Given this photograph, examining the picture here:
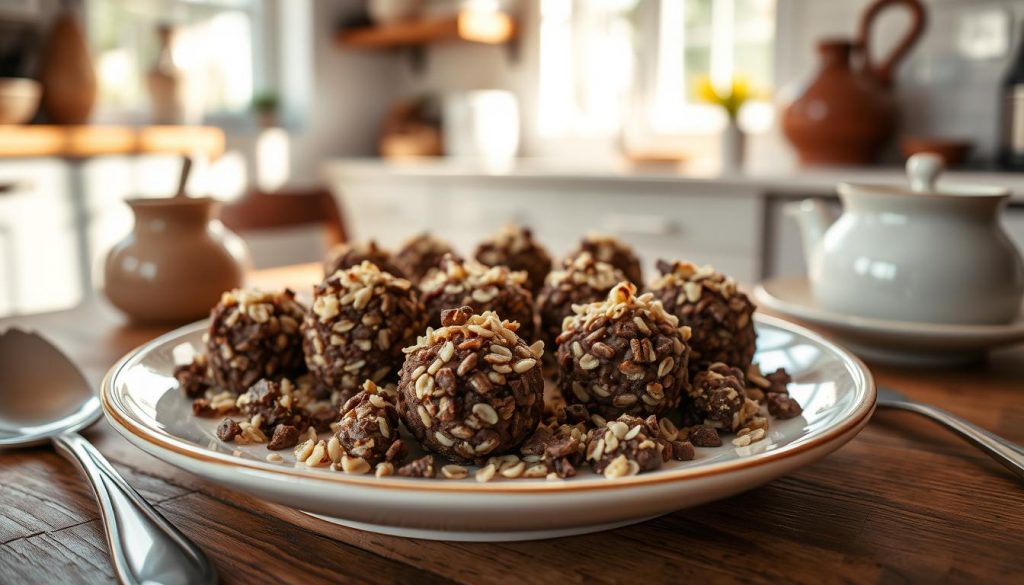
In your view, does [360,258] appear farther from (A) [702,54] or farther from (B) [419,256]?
(A) [702,54]

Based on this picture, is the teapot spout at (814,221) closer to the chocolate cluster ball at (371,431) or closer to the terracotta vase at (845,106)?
the chocolate cluster ball at (371,431)

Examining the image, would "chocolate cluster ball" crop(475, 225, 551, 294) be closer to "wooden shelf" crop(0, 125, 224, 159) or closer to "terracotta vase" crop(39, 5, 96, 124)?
"wooden shelf" crop(0, 125, 224, 159)

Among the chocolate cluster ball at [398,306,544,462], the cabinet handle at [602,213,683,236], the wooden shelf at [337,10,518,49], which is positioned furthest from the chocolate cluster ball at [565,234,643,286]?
the wooden shelf at [337,10,518,49]

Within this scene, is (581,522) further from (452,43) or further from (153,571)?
(452,43)

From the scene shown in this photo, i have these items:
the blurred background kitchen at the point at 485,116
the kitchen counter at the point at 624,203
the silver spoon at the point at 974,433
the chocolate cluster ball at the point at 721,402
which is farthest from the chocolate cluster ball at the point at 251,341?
the kitchen counter at the point at 624,203

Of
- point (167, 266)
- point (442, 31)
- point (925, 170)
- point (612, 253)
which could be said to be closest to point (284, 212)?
point (167, 266)

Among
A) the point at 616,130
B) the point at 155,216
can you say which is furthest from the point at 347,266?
the point at 616,130

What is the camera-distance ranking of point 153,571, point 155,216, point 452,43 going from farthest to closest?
point 452,43 < point 155,216 < point 153,571
